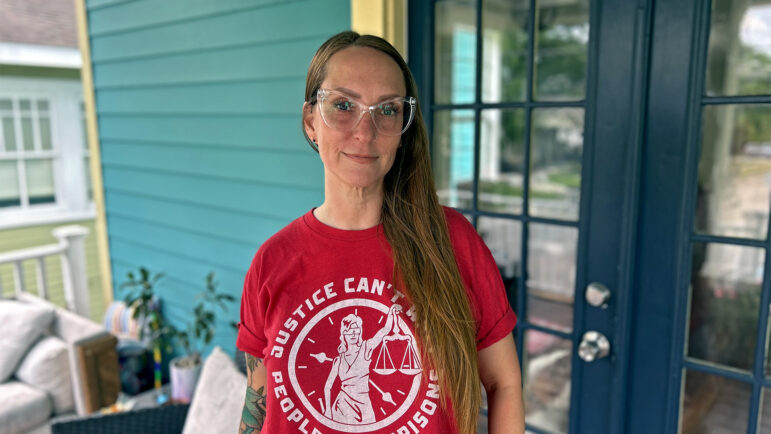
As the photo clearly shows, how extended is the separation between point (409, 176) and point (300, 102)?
1.45 meters

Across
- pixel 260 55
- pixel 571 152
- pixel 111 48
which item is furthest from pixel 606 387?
pixel 571 152

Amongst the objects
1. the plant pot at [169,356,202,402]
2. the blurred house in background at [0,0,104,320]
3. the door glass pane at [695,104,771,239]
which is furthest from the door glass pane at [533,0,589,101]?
the blurred house in background at [0,0,104,320]

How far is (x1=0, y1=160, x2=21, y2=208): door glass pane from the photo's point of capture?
5902 mm

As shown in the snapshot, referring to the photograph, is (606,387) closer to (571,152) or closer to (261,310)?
(261,310)

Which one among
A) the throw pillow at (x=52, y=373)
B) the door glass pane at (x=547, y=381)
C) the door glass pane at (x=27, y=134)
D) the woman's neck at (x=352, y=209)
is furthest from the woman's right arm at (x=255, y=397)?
the door glass pane at (x=27, y=134)

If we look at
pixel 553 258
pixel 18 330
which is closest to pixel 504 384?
pixel 18 330

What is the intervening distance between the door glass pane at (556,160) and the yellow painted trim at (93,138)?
379 cm

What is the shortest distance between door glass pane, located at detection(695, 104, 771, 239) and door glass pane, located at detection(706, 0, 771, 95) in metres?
0.08

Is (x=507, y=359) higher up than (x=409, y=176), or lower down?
lower down

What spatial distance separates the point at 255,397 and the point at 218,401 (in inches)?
39.1

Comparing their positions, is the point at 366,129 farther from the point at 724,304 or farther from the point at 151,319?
the point at 151,319

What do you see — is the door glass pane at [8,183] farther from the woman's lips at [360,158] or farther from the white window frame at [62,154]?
the woman's lips at [360,158]

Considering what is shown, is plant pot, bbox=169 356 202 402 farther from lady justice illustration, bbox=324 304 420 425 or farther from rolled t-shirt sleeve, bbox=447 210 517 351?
rolled t-shirt sleeve, bbox=447 210 517 351

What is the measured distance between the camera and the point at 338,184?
1.09 meters
